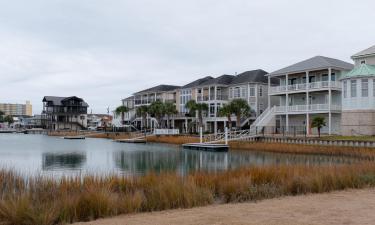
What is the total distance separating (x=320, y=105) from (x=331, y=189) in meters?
37.2

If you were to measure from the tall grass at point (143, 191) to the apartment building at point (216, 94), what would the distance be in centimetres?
4783

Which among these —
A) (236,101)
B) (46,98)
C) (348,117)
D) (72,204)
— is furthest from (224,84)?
(46,98)

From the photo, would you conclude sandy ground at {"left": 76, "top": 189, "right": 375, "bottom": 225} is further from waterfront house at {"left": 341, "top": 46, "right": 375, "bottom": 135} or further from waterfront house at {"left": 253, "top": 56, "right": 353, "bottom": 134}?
waterfront house at {"left": 253, "top": 56, "right": 353, "bottom": 134}

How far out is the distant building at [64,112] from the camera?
122625 millimetres

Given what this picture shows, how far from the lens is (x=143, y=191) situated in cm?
1162

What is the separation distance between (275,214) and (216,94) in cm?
5960

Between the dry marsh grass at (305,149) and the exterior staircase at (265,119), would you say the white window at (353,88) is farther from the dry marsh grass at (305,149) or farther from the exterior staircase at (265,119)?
the exterior staircase at (265,119)

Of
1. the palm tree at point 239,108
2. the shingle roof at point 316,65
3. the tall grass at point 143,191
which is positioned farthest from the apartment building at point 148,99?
the tall grass at point 143,191

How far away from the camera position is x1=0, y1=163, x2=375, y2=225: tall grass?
9078mm

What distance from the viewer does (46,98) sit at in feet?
403

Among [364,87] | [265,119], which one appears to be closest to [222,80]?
[265,119]

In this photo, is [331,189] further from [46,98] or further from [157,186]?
[46,98]

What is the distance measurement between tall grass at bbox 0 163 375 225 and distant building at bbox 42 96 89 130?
371ft

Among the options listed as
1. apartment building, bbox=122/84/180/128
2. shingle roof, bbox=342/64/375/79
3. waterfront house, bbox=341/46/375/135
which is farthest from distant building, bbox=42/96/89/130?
shingle roof, bbox=342/64/375/79
